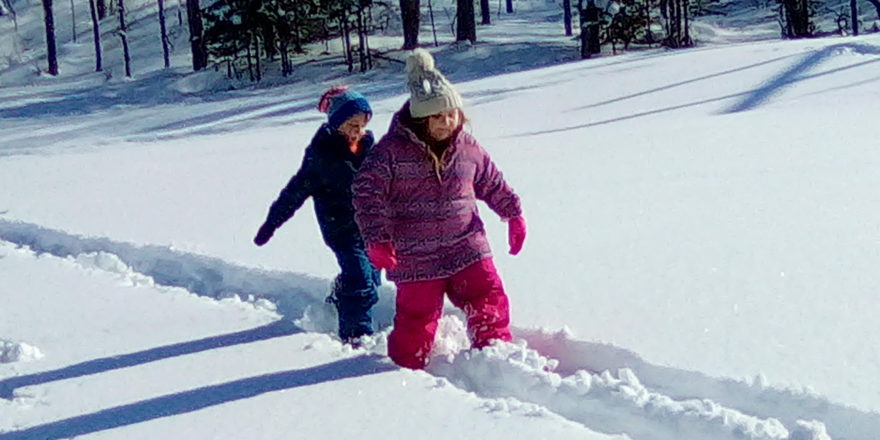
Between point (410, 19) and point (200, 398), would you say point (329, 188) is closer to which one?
point (200, 398)

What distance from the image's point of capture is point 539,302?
14.8ft

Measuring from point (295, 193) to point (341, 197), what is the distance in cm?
19

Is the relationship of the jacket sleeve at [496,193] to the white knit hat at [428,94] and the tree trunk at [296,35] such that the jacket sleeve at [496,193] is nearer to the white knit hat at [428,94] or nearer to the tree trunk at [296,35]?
the white knit hat at [428,94]

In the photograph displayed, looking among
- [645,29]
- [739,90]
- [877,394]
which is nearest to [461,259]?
[877,394]

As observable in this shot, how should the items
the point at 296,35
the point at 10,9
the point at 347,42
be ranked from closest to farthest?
the point at 347,42
the point at 296,35
the point at 10,9

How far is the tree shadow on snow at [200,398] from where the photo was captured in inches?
135

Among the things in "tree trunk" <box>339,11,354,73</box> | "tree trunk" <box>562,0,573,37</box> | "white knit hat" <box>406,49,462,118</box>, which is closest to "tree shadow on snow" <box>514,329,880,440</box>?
"white knit hat" <box>406,49,462,118</box>

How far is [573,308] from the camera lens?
4359mm

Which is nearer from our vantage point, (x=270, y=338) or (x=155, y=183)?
(x=270, y=338)

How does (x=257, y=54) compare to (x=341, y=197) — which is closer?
(x=341, y=197)

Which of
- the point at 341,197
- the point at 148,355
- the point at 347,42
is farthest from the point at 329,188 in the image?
the point at 347,42

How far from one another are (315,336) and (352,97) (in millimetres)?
989

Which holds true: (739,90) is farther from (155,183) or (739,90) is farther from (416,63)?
(416,63)

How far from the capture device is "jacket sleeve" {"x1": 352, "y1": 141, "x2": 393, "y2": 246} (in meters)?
3.79
